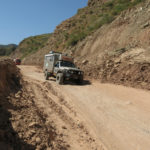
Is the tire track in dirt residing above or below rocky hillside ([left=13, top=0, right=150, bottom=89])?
below

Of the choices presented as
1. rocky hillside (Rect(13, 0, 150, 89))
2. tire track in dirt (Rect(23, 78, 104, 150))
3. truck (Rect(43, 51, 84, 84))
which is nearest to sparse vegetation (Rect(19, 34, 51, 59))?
rocky hillside (Rect(13, 0, 150, 89))

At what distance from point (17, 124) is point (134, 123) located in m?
3.24

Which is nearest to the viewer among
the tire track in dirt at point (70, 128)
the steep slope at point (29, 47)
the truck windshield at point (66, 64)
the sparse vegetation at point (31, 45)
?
the tire track in dirt at point (70, 128)

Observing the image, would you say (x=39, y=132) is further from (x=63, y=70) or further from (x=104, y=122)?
(x=63, y=70)

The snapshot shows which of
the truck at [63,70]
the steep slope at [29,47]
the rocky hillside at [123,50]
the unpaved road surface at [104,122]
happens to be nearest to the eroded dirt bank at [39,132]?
the unpaved road surface at [104,122]

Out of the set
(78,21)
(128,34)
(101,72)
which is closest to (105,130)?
(101,72)

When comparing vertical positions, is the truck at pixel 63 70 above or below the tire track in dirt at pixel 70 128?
above

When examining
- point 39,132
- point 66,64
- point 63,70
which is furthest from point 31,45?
point 39,132

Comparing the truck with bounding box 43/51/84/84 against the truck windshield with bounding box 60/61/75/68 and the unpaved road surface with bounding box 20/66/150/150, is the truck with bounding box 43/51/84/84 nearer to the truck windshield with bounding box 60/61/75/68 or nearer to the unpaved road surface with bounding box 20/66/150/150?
the truck windshield with bounding box 60/61/75/68

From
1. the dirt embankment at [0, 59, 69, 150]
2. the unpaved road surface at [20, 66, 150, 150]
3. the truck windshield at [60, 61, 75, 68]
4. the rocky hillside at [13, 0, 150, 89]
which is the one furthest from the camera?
the truck windshield at [60, 61, 75, 68]

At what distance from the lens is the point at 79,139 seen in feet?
11.2

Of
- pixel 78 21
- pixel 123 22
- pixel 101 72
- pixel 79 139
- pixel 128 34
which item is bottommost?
pixel 79 139

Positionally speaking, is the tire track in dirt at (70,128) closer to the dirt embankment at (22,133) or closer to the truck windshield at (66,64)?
the dirt embankment at (22,133)

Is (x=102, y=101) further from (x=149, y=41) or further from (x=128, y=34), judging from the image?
(x=128, y=34)
